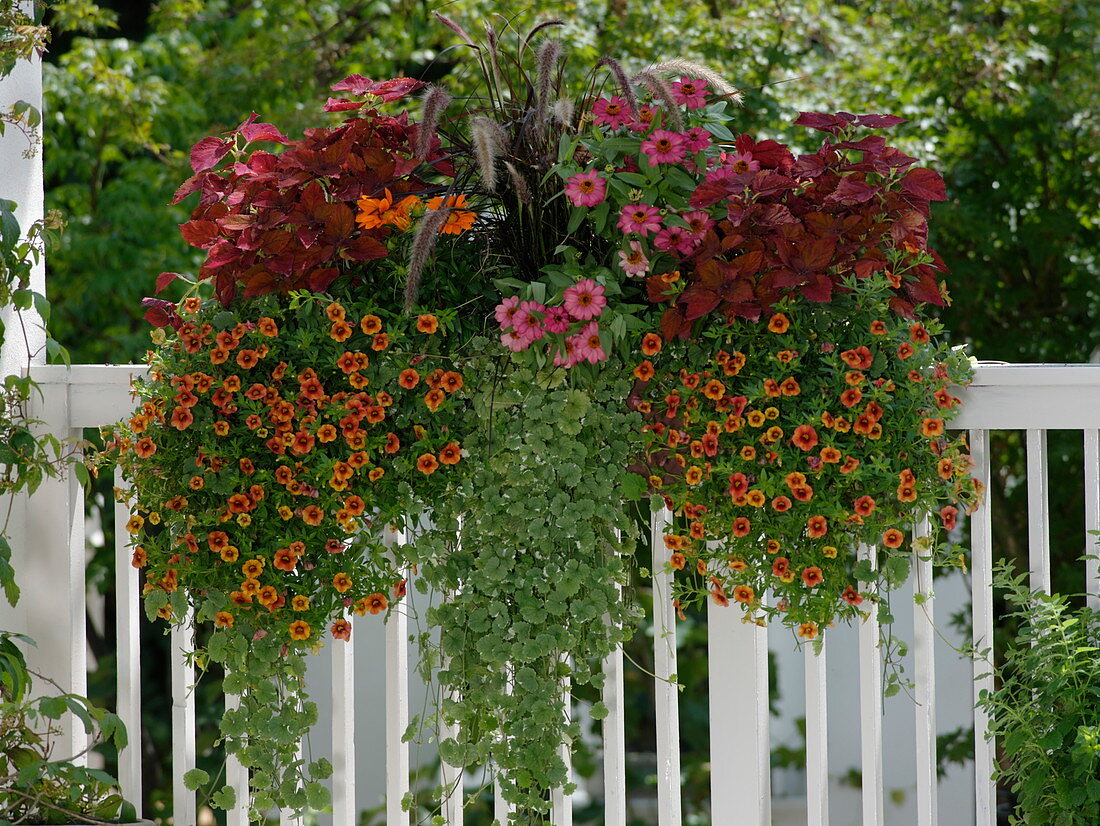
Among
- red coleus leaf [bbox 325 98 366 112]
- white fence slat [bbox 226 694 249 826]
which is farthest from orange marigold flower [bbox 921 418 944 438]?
white fence slat [bbox 226 694 249 826]

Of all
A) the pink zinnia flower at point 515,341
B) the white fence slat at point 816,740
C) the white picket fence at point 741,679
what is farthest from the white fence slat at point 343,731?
the white fence slat at point 816,740

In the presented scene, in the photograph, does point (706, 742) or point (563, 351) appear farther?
point (706, 742)

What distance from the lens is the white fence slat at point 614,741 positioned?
1754 millimetres

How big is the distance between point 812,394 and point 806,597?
11.1 inches

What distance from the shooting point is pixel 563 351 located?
5.00 feet

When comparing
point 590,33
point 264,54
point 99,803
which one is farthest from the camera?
point 264,54

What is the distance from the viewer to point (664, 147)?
148cm

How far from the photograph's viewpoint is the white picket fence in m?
1.67

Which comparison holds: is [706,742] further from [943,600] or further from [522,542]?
[522,542]

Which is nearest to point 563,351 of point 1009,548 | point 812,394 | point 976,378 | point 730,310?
point 730,310

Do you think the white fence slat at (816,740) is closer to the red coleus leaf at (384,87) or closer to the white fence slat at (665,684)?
the white fence slat at (665,684)

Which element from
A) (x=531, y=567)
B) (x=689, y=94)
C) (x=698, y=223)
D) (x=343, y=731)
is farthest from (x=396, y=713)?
(x=689, y=94)

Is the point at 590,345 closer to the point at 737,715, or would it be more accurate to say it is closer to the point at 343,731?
the point at 737,715

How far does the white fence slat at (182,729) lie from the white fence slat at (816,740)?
0.98 meters
